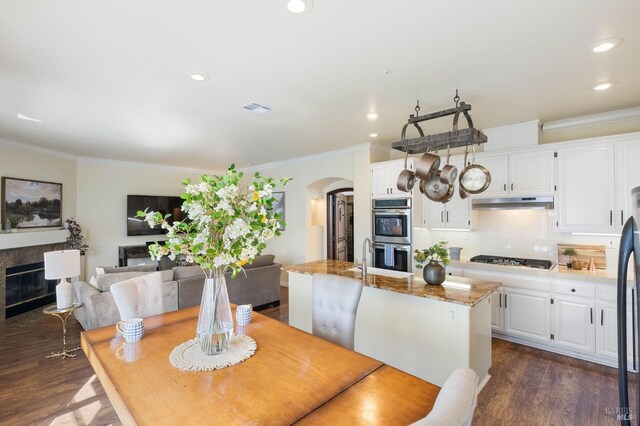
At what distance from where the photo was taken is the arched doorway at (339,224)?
22.4ft

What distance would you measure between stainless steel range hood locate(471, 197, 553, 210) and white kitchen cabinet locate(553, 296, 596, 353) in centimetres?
106

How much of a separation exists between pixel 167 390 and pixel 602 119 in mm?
4840

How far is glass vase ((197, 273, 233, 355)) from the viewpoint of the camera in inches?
63.7

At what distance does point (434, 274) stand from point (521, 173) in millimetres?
2068

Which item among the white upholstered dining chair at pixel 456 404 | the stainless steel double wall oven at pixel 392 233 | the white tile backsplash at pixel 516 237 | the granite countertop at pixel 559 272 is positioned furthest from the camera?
the stainless steel double wall oven at pixel 392 233

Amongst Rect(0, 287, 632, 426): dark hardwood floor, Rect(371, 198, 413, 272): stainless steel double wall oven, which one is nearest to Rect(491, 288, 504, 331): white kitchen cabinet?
Rect(0, 287, 632, 426): dark hardwood floor

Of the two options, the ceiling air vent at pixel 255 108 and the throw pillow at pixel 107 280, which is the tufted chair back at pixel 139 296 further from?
the ceiling air vent at pixel 255 108

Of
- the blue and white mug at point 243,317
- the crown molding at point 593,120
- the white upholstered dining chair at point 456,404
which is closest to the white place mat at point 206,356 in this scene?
the blue and white mug at point 243,317

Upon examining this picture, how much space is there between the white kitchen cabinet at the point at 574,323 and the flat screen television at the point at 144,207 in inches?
263

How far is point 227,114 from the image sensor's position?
11.7 ft

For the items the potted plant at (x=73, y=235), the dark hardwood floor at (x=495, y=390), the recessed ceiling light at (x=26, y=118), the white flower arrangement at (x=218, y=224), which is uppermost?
the recessed ceiling light at (x=26, y=118)

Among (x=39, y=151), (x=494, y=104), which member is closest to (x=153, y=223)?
(x=494, y=104)

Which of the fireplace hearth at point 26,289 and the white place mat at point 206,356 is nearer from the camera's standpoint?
the white place mat at point 206,356

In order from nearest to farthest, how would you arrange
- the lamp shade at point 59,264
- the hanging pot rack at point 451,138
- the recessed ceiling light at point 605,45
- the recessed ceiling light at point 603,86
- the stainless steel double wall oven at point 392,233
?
the recessed ceiling light at point 605,45 → the hanging pot rack at point 451,138 → the recessed ceiling light at point 603,86 → the lamp shade at point 59,264 → the stainless steel double wall oven at point 392,233
